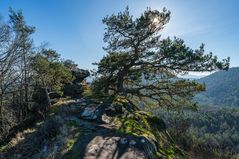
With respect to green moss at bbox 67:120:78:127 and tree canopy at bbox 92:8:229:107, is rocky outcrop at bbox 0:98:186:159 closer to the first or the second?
green moss at bbox 67:120:78:127

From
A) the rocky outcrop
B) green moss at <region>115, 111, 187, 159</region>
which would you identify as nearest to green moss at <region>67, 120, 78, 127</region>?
the rocky outcrop

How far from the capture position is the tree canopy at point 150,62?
59.5 feet

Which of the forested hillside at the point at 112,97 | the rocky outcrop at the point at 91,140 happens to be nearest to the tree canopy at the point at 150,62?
the forested hillside at the point at 112,97

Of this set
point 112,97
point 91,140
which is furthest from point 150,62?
point 91,140

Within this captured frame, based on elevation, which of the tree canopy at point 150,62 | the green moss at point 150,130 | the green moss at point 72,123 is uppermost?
the tree canopy at point 150,62

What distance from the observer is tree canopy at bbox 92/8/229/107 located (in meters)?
18.1

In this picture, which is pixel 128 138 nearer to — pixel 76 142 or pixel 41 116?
pixel 76 142

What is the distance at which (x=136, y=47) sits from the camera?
19.7 metres

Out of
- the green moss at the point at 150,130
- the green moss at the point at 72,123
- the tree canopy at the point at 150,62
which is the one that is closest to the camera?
the green moss at the point at 150,130

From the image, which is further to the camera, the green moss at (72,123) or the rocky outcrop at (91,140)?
the green moss at (72,123)

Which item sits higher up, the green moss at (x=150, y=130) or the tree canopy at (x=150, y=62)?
the tree canopy at (x=150, y=62)

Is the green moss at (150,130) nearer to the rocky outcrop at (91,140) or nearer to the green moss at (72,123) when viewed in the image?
the rocky outcrop at (91,140)

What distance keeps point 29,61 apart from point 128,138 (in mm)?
13876

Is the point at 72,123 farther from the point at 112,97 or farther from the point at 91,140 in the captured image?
the point at 112,97
